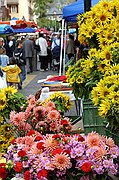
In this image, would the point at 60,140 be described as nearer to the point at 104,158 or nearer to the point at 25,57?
the point at 104,158

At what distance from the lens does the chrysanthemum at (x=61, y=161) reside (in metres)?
2.84

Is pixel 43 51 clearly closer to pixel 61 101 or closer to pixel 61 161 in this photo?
pixel 61 101

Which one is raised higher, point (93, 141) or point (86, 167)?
point (93, 141)

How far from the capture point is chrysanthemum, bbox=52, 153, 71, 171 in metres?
2.84

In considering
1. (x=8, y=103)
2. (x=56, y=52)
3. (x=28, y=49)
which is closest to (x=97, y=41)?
(x=8, y=103)

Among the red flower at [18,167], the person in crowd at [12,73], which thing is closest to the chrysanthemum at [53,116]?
the red flower at [18,167]

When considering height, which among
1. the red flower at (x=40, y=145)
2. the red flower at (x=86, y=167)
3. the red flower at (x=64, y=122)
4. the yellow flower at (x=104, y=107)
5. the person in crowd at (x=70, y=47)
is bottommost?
the person in crowd at (x=70, y=47)

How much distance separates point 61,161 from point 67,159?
0.04 meters

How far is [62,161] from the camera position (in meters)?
2.86

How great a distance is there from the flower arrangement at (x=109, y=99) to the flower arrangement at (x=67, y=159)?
181 mm

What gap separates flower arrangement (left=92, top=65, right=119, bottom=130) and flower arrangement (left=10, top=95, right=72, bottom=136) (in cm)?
83

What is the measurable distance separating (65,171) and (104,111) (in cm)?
46

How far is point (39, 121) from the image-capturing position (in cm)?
389

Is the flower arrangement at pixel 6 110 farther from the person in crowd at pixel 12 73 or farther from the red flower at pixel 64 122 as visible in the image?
the person in crowd at pixel 12 73
